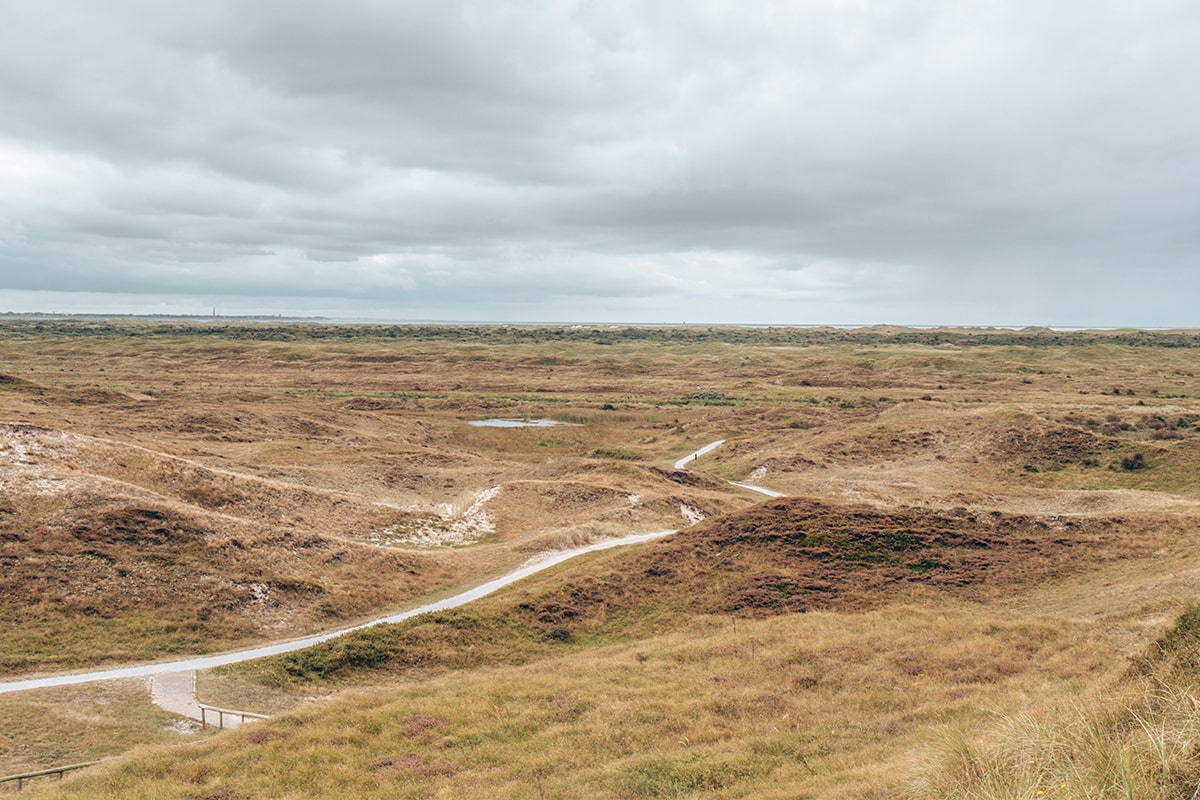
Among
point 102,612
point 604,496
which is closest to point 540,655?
point 102,612

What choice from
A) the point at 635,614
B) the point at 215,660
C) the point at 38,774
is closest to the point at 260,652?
the point at 215,660

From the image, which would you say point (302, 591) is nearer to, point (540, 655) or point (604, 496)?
point (540, 655)

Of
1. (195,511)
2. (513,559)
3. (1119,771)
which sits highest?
(1119,771)

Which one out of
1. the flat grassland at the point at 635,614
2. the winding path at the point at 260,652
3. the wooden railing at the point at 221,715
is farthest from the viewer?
the winding path at the point at 260,652

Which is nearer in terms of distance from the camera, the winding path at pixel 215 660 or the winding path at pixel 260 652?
the winding path at pixel 215 660

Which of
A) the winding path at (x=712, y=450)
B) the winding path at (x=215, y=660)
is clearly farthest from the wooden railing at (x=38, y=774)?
the winding path at (x=712, y=450)

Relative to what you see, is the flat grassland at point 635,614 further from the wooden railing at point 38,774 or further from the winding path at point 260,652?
the wooden railing at point 38,774

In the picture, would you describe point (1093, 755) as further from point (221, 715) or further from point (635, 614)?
point (635, 614)
